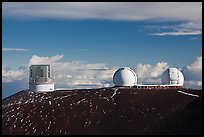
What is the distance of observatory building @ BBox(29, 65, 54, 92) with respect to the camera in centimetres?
11564

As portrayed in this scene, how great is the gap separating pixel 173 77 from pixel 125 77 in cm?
1241

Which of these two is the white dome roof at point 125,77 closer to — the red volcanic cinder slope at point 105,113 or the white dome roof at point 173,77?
the red volcanic cinder slope at point 105,113

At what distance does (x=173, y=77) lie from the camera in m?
110

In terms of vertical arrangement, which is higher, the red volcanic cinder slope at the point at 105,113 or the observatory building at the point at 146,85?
the observatory building at the point at 146,85

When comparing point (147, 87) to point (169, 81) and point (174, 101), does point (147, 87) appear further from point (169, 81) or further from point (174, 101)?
point (174, 101)

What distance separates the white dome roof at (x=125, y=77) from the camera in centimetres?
10862

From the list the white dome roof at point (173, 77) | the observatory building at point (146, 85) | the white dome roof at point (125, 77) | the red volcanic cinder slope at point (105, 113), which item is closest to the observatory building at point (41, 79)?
the red volcanic cinder slope at point (105, 113)

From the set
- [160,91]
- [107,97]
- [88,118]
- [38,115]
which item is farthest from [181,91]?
[38,115]

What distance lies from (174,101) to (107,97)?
16.3 meters

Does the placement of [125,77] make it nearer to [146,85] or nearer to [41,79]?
[146,85]

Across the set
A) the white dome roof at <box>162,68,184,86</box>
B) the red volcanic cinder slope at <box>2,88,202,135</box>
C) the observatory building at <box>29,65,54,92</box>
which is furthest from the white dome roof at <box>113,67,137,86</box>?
the observatory building at <box>29,65,54,92</box>

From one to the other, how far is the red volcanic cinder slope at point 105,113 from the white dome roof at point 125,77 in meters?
3.45

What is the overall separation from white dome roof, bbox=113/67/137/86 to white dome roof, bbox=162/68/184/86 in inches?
318

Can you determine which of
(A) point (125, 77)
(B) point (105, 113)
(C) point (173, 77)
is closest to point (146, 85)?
(A) point (125, 77)
